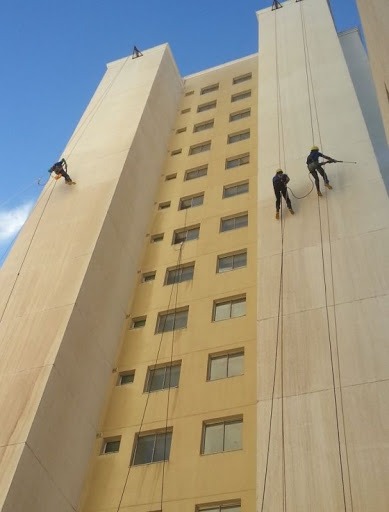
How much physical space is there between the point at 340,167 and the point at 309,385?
6.79 meters

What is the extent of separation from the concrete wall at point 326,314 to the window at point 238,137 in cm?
157

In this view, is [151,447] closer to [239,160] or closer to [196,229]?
[196,229]

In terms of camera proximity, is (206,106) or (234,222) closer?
(234,222)

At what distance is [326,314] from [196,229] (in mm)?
6135

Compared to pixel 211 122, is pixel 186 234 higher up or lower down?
lower down

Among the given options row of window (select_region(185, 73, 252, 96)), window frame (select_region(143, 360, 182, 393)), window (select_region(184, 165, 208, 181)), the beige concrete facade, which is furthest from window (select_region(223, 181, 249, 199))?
row of window (select_region(185, 73, 252, 96))

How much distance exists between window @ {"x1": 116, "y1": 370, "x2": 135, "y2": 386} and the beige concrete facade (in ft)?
25.4

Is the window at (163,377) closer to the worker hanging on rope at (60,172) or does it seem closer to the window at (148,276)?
the window at (148,276)

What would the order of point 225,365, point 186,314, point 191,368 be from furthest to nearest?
point 186,314, point 191,368, point 225,365

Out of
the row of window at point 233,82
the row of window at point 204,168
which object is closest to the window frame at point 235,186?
the row of window at point 204,168

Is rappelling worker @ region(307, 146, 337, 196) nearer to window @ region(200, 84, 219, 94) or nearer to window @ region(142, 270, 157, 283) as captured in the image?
window @ region(142, 270, 157, 283)

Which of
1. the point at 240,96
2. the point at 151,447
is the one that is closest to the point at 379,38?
the point at 151,447

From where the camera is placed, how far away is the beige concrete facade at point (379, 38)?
8625mm

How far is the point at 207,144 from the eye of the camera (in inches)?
803
